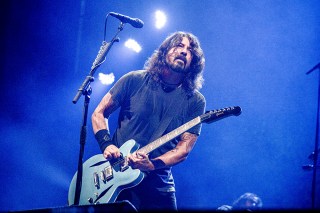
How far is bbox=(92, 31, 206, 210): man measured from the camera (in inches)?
117

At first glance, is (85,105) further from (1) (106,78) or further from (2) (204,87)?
(2) (204,87)

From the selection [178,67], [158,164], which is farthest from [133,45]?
[158,164]

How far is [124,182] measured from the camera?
9.56 ft

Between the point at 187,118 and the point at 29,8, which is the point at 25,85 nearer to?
the point at 29,8

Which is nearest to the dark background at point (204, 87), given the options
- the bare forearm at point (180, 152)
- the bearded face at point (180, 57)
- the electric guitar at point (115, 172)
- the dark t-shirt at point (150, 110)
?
the bearded face at point (180, 57)

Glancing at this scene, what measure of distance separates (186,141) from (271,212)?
2300 mm

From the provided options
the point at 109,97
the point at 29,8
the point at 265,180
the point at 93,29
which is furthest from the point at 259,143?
the point at 29,8

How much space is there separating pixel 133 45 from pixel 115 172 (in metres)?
2.40

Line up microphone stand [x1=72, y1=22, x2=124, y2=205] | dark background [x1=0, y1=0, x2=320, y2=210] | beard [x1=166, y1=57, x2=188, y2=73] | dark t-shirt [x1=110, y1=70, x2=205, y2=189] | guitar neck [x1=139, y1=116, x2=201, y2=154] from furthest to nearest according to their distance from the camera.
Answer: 1. dark background [x1=0, y1=0, x2=320, y2=210]
2. beard [x1=166, y1=57, x2=188, y2=73]
3. dark t-shirt [x1=110, y1=70, x2=205, y2=189]
4. guitar neck [x1=139, y1=116, x2=201, y2=154]
5. microphone stand [x1=72, y1=22, x2=124, y2=205]

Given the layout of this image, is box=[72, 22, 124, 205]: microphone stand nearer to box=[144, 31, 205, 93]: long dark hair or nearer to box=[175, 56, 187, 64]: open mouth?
box=[144, 31, 205, 93]: long dark hair

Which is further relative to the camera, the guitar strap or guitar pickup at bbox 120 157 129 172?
the guitar strap

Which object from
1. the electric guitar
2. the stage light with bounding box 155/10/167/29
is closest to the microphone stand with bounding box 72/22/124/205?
the electric guitar

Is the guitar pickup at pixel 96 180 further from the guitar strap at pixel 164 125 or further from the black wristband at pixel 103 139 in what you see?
the guitar strap at pixel 164 125

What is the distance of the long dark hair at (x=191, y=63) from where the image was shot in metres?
3.56
